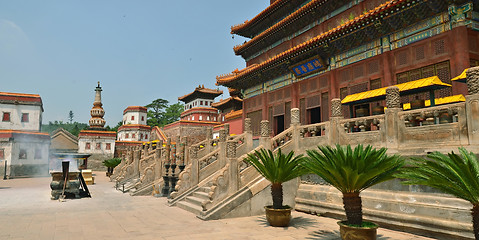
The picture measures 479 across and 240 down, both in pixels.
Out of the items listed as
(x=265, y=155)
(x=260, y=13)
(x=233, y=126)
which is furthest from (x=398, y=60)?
(x=233, y=126)

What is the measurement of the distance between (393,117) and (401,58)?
5064 millimetres

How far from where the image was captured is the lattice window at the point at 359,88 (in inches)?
511

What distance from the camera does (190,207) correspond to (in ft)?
34.0

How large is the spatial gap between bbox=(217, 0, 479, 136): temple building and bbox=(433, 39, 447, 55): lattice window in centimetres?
3

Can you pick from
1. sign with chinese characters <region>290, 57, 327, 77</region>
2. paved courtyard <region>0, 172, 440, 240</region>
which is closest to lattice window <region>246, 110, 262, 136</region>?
sign with chinese characters <region>290, 57, 327, 77</region>

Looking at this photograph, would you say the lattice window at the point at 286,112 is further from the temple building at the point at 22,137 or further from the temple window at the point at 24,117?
the temple window at the point at 24,117

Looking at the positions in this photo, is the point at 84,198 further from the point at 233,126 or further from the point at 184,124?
the point at 184,124

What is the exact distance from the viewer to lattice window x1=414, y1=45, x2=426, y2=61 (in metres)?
11.0

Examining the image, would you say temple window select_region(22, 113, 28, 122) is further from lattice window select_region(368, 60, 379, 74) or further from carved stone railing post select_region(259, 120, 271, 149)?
lattice window select_region(368, 60, 379, 74)

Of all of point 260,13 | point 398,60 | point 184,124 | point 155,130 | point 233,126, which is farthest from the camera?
point 155,130

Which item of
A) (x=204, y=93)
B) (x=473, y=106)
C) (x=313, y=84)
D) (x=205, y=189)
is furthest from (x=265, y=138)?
(x=204, y=93)

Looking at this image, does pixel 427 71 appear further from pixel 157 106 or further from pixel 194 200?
pixel 157 106

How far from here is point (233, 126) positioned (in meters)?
29.2

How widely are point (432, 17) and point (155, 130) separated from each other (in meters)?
45.1
